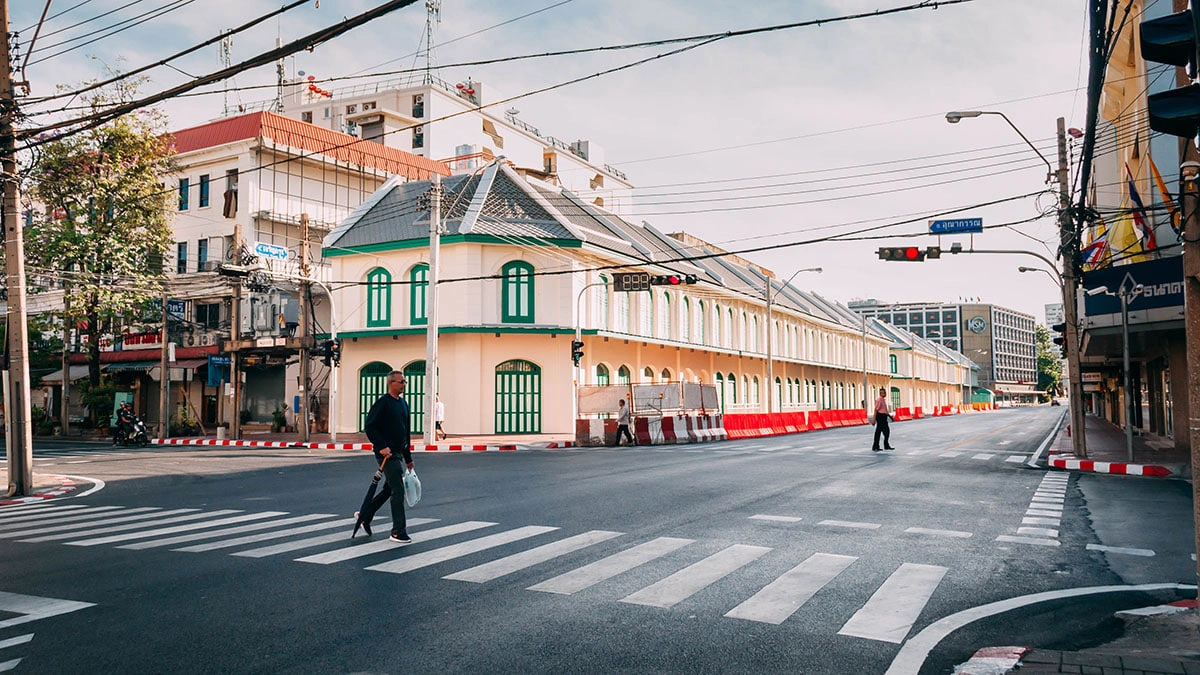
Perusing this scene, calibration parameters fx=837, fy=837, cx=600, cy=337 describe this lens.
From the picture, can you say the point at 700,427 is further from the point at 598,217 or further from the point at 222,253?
the point at 222,253

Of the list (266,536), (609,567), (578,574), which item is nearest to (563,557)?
(609,567)

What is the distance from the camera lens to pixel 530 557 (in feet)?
27.0

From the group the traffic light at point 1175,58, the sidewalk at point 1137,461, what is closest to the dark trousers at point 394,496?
the traffic light at point 1175,58

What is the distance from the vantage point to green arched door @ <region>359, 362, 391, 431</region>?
3534cm

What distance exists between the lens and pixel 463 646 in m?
5.37

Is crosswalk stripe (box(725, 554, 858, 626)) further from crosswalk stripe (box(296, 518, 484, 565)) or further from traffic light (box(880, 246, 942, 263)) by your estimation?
traffic light (box(880, 246, 942, 263))

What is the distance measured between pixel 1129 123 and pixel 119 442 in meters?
36.1

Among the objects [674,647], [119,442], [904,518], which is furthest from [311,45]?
[119,442]

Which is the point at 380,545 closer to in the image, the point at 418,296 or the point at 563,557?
the point at 563,557

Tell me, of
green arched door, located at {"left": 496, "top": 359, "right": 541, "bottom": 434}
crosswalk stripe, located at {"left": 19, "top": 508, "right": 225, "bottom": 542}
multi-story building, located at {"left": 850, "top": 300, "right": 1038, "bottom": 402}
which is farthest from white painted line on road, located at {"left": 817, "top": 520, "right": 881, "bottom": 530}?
multi-story building, located at {"left": 850, "top": 300, "right": 1038, "bottom": 402}

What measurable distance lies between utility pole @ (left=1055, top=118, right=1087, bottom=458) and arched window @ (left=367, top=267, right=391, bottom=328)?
24.5 metres

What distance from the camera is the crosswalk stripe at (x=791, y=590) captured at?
20.2 feet

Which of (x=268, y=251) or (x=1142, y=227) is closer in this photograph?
(x=1142, y=227)

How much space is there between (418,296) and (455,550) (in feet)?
86.3
